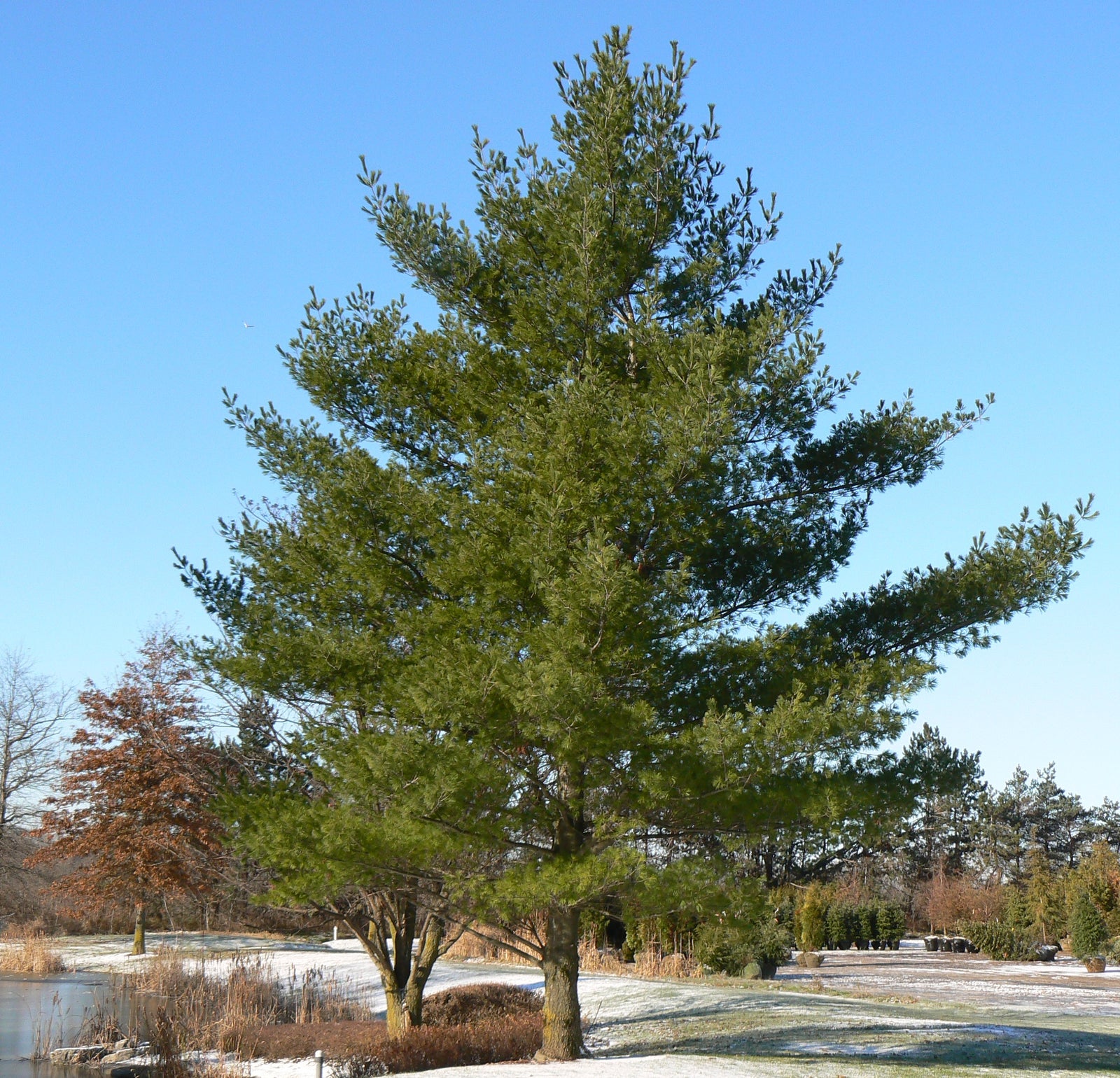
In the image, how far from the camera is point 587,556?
906 centimetres

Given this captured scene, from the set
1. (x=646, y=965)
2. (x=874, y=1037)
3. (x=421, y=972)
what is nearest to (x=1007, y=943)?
(x=646, y=965)

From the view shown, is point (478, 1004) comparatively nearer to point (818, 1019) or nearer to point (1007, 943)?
point (818, 1019)

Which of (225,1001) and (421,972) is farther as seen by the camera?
(225,1001)

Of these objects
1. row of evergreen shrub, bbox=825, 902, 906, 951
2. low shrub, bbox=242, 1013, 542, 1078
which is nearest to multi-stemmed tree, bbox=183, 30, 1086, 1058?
low shrub, bbox=242, 1013, 542, 1078

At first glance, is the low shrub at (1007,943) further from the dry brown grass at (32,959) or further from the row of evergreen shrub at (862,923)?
the dry brown grass at (32,959)

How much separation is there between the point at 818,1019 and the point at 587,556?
8.17 meters

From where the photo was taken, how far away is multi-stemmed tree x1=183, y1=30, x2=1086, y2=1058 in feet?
A: 30.9

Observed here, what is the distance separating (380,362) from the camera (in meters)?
11.6

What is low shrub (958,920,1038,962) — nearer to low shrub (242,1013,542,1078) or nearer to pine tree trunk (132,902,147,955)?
low shrub (242,1013,542,1078)

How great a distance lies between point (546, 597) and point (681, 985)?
418 inches

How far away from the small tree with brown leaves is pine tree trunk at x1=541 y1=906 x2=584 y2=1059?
19192 mm

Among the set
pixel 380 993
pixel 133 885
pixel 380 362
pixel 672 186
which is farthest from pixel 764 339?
pixel 133 885

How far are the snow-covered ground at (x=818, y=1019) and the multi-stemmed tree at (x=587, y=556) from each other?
1821mm

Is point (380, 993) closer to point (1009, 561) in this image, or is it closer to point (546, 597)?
point (546, 597)
